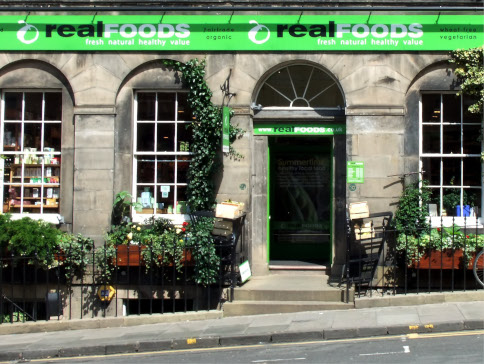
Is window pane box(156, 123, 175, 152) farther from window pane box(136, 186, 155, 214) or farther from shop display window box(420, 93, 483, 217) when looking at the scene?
shop display window box(420, 93, 483, 217)

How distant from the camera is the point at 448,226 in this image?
1167 cm

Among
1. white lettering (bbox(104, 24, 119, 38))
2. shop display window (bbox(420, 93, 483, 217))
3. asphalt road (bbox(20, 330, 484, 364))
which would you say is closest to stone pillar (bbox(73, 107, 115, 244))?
white lettering (bbox(104, 24, 119, 38))

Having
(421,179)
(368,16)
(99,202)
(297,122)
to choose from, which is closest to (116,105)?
(99,202)

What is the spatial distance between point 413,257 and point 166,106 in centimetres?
550

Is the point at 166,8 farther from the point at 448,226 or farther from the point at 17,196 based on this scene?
the point at 448,226

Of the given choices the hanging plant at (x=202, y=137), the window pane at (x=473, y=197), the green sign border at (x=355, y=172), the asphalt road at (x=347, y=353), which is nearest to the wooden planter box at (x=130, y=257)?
the hanging plant at (x=202, y=137)

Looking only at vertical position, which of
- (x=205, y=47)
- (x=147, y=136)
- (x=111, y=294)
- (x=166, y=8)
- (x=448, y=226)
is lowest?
(x=111, y=294)

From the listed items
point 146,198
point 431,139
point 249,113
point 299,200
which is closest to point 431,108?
point 431,139

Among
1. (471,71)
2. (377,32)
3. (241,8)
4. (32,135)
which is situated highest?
(241,8)

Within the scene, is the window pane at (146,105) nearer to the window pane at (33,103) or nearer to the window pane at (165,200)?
the window pane at (165,200)

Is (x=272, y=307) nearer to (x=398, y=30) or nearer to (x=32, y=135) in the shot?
(x=398, y=30)

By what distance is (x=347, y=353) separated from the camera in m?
8.16

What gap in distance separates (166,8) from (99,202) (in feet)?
12.8

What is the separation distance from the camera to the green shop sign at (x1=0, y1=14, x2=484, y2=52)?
11.7 meters
